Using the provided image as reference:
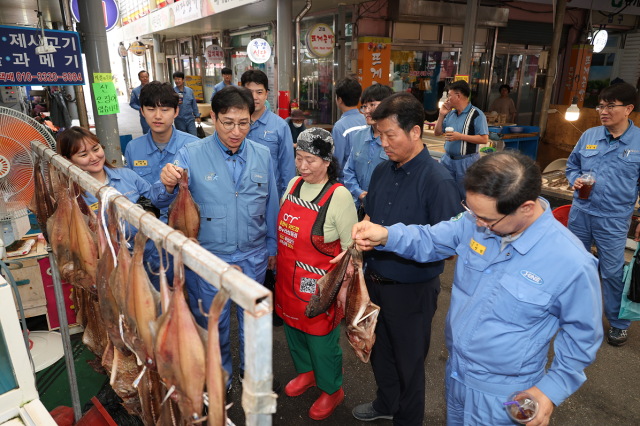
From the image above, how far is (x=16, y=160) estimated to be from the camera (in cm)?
245

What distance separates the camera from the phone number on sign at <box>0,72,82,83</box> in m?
3.30

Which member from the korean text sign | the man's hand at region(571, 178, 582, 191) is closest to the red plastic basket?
the man's hand at region(571, 178, 582, 191)

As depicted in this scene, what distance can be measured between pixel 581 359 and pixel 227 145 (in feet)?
7.12

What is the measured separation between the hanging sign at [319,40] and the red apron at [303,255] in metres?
7.11

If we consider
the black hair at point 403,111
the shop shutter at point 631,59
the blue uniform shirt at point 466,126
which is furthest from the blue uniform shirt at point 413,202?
the shop shutter at point 631,59

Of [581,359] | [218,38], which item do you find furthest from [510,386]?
[218,38]

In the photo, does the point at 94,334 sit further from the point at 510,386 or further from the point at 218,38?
the point at 218,38

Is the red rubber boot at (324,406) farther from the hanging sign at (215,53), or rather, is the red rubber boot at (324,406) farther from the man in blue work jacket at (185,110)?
the hanging sign at (215,53)

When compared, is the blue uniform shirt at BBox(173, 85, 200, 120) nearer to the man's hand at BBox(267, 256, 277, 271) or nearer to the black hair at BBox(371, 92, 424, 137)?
the man's hand at BBox(267, 256, 277, 271)

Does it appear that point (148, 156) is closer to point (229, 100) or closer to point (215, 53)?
point (229, 100)

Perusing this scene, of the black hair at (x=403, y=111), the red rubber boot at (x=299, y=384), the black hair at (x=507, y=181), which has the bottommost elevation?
the red rubber boot at (x=299, y=384)

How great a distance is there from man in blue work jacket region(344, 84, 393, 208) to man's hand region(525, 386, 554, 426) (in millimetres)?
2302

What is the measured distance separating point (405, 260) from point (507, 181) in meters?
0.95

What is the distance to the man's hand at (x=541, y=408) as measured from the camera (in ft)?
4.99
